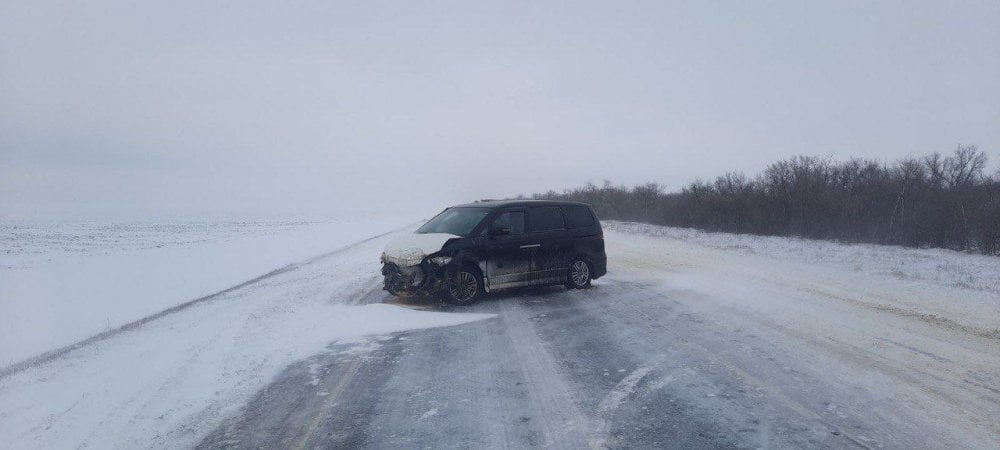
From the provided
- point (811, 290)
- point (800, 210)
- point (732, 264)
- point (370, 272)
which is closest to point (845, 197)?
point (800, 210)

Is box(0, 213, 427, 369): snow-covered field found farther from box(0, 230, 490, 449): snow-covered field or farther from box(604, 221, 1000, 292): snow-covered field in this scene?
box(604, 221, 1000, 292): snow-covered field

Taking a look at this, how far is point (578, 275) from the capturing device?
10.6 m

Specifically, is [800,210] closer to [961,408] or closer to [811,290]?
[811,290]

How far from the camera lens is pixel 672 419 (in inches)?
170

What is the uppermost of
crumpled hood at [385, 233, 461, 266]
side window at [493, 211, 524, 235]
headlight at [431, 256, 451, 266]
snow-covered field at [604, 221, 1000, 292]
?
side window at [493, 211, 524, 235]

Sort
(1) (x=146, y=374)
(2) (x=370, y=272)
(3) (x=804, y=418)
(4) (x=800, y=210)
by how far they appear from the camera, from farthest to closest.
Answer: (4) (x=800, y=210)
(2) (x=370, y=272)
(1) (x=146, y=374)
(3) (x=804, y=418)

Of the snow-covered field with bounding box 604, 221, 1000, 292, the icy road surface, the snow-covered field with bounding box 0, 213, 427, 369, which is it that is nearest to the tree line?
the snow-covered field with bounding box 604, 221, 1000, 292

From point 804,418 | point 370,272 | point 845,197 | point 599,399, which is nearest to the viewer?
point 804,418

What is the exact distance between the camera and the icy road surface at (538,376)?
4.13 metres

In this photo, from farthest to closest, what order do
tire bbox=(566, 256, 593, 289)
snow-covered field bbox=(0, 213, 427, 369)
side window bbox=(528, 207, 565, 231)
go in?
1. tire bbox=(566, 256, 593, 289)
2. side window bbox=(528, 207, 565, 231)
3. snow-covered field bbox=(0, 213, 427, 369)

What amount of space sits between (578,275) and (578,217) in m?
1.17

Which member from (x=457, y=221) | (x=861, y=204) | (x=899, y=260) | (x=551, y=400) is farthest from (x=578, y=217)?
(x=861, y=204)

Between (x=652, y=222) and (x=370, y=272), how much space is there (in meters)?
33.6

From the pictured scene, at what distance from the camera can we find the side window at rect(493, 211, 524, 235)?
9.85m
